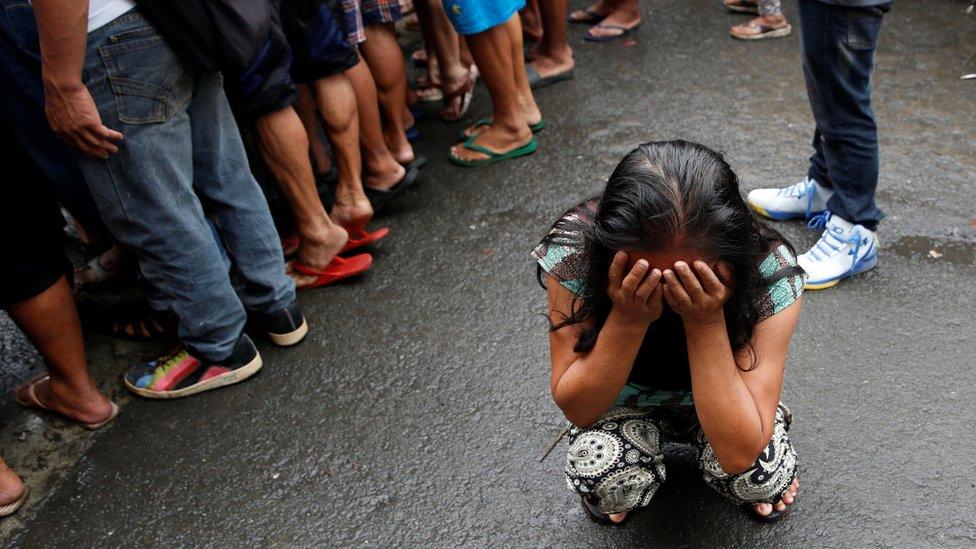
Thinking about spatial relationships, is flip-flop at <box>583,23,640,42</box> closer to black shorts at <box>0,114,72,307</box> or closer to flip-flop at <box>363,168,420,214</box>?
flip-flop at <box>363,168,420,214</box>

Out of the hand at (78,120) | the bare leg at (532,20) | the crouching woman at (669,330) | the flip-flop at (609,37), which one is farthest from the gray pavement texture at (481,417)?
the bare leg at (532,20)

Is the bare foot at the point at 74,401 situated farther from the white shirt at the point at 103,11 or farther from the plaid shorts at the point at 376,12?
the plaid shorts at the point at 376,12

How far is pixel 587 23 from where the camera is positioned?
5.44 m

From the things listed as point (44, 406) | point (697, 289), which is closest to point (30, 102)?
point (44, 406)

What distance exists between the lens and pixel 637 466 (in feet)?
6.54

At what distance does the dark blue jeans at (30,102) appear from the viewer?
2117 millimetres

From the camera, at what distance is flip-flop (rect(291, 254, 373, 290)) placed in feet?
10.4

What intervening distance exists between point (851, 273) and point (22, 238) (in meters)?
2.72

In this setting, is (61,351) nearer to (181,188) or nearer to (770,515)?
(181,188)

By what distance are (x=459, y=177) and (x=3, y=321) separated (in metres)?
2.02

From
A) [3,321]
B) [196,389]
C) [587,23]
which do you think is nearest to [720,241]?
[196,389]

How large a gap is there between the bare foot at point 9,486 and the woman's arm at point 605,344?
1.67 metres

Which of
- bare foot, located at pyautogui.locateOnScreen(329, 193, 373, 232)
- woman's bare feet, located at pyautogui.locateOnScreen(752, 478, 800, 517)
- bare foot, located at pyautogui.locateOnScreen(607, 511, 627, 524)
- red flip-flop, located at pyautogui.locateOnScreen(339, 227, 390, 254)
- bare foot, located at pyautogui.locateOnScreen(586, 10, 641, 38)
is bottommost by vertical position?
woman's bare feet, located at pyautogui.locateOnScreen(752, 478, 800, 517)

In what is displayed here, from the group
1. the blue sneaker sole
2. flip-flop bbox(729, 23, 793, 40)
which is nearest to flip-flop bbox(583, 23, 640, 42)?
flip-flop bbox(729, 23, 793, 40)
